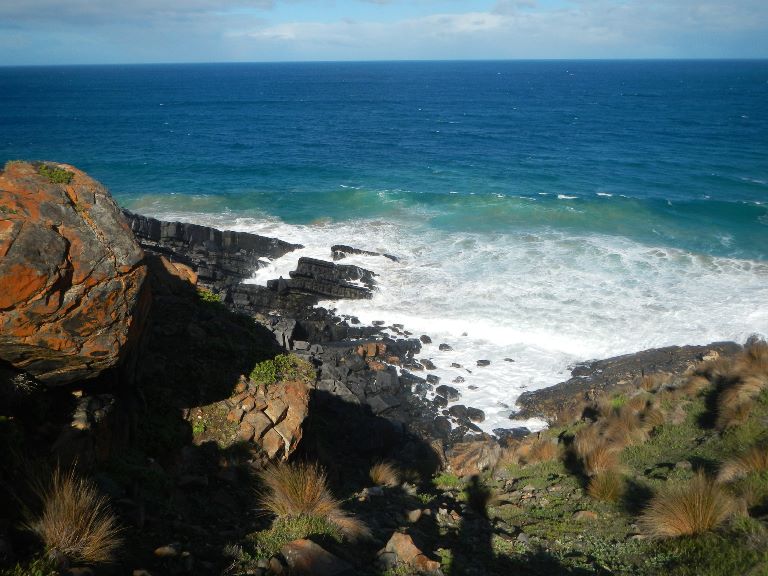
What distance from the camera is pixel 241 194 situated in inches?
1725

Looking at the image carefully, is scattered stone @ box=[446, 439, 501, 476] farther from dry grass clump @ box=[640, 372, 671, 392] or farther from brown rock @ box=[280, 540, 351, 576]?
brown rock @ box=[280, 540, 351, 576]

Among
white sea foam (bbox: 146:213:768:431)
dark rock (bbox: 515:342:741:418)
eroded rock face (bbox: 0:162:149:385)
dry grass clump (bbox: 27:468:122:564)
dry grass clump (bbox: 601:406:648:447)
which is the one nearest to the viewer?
dry grass clump (bbox: 27:468:122:564)

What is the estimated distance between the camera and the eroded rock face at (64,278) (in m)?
7.21

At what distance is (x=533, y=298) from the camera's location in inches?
1013

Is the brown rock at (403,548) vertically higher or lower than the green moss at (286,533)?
lower

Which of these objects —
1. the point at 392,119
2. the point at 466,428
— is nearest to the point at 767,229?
the point at 466,428

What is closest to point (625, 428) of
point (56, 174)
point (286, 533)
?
point (286, 533)

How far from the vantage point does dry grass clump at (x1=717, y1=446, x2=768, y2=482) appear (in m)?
7.96

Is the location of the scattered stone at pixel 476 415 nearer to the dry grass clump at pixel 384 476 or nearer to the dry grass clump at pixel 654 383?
the dry grass clump at pixel 654 383

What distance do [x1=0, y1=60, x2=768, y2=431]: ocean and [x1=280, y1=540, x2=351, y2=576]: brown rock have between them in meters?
12.3

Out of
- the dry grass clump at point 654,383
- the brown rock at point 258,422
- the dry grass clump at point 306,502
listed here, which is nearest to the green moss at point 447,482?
the brown rock at point 258,422

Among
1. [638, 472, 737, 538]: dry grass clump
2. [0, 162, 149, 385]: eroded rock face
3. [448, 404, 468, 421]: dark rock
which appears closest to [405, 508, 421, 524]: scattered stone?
[638, 472, 737, 538]: dry grass clump

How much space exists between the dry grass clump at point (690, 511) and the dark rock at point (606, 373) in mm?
10774

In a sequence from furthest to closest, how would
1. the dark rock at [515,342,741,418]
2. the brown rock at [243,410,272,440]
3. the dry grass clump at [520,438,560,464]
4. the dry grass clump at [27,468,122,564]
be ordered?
1. the dark rock at [515,342,741,418]
2. the dry grass clump at [520,438,560,464]
3. the brown rock at [243,410,272,440]
4. the dry grass clump at [27,468,122,564]
